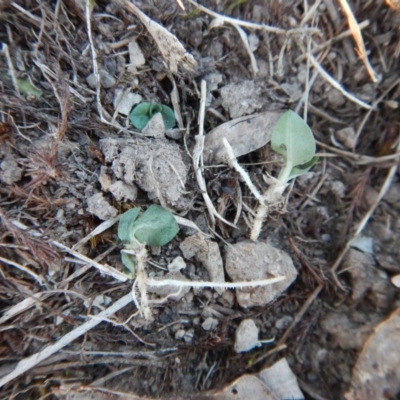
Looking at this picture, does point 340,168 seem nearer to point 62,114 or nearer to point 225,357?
point 225,357

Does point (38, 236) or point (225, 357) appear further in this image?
point (225, 357)

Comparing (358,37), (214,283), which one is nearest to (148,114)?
(214,283)

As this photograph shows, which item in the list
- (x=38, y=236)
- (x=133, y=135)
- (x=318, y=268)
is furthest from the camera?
(x=318, y=268)

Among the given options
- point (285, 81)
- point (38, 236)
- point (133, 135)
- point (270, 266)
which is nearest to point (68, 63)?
point (133, 135)

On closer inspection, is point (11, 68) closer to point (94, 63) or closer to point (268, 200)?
point (94, 63)

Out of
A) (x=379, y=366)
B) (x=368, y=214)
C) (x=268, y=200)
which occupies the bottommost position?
(x=379, y=366)

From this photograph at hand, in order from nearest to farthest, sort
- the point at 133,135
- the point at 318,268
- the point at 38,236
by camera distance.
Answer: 1. the point at 38,236
2. the point at 133,135
3. the point at 318,268

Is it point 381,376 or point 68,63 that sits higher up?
point 68,63
